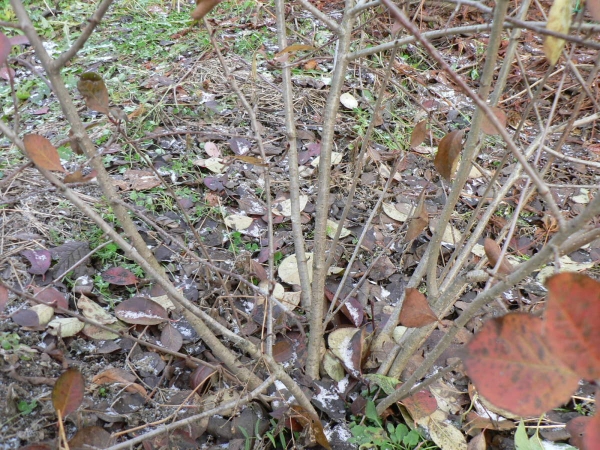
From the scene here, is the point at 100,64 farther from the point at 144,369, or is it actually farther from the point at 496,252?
the point at 496,252

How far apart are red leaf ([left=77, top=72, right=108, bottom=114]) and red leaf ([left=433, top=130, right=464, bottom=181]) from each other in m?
0.54

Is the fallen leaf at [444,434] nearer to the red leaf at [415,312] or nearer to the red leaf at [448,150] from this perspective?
the red leaf at [415,312]

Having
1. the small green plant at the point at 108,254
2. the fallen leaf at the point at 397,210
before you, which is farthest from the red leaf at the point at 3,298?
the fallen leaf at the point at 397,210

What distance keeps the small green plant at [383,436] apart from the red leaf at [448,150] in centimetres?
57

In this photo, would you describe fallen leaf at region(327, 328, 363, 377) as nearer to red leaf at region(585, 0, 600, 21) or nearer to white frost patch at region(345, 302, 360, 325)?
white frost patch at region(345, 302, 360, 325)

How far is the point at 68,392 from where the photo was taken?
2.19 feet

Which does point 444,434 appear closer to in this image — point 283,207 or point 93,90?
point 283,207

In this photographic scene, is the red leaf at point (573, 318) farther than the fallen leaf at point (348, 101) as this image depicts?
No

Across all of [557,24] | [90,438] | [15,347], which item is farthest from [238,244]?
[557,24]

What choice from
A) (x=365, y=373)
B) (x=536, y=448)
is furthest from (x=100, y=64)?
(x=536, y=448)

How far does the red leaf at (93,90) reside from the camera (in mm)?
666

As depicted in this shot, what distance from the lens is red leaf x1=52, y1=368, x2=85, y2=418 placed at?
662mm

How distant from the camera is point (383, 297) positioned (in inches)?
53.4

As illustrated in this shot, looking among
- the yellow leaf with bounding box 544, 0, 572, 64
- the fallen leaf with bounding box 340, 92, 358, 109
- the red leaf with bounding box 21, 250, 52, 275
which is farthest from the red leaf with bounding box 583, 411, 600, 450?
the fallen leaf with bounding box 340, 92, 358, 109
